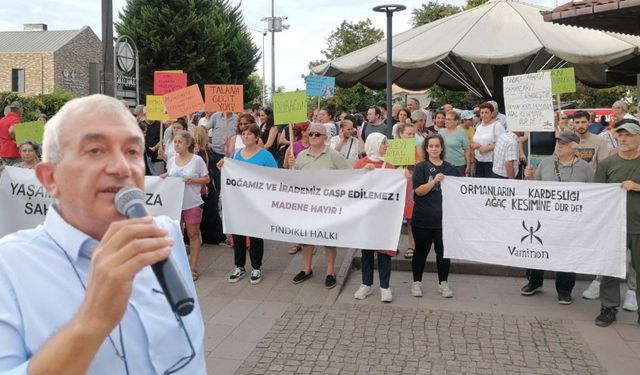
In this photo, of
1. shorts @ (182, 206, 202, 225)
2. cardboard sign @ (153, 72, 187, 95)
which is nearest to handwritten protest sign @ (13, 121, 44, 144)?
shorts @ (182, 206, 202, 225)

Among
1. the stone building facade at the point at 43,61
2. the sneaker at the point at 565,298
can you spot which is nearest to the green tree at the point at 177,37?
the stone building facade at the point at 43,61

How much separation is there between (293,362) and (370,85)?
9.30 metres

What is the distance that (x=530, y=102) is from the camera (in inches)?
273

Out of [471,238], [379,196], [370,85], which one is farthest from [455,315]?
[370,85]

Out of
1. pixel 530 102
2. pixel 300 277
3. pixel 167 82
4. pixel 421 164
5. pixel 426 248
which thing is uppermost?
pixel 167 82

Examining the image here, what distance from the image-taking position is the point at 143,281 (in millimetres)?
1483

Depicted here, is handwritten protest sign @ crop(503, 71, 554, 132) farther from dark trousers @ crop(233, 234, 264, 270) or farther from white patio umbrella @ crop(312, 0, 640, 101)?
dark trousers @ crop(233, 234, 264, 270)

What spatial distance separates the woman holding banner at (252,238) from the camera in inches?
288

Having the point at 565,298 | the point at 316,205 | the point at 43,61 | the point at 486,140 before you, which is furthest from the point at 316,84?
the point at 43,61

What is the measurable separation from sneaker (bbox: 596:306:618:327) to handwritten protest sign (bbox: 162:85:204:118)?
5.80 metres

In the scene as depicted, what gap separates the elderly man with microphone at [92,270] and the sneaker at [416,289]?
5.45 metres

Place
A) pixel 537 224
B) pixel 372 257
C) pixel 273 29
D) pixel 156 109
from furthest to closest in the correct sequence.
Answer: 1. pixel 273 29
2. pixel 156 109
3. pixel 372 257
4. pixel 537 224

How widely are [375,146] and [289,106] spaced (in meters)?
1.33

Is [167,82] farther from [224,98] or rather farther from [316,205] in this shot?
[316,205]
